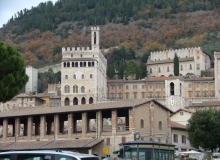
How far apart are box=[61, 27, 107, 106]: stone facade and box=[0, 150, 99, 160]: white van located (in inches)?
3423

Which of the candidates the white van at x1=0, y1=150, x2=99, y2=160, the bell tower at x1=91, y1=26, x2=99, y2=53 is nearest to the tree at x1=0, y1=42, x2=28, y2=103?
the white van at x1=0, y1=150, x2=99, y2=160

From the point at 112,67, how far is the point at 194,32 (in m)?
69.1

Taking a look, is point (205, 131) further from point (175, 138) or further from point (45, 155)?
point (45, 155)

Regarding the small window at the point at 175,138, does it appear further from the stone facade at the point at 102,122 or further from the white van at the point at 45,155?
the white van at the point at 45,155

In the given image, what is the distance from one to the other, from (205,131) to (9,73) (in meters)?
24.9

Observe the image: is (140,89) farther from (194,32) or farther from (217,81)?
(194,32)

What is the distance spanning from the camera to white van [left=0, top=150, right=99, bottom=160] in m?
18.2

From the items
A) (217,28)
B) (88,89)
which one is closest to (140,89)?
(88,89)

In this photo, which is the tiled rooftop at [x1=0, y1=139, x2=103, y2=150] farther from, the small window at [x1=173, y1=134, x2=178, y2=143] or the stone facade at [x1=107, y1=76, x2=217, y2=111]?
the stone facade at [x1=107, y1=76, x2=217, y2=111]

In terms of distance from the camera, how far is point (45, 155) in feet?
60.5

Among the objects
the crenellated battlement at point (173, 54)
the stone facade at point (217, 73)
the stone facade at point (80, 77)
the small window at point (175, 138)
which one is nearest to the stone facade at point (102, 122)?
the small window at point (175, 138)

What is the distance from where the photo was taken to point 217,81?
11256cm

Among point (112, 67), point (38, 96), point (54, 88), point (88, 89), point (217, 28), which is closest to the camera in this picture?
point (88, 89)

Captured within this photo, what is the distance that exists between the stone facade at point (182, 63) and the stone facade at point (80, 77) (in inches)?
1215
